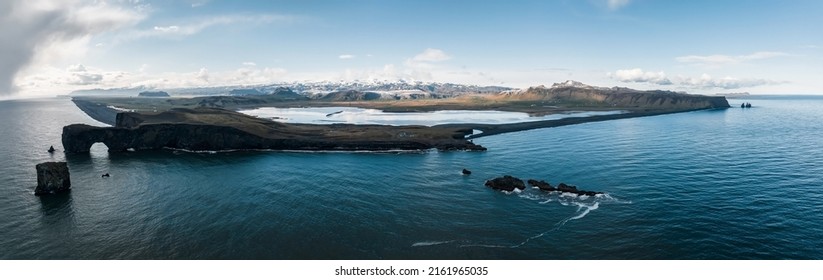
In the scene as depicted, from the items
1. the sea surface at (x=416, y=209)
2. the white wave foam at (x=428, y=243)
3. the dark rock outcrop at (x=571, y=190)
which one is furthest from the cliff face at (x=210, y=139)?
the white wave foam at (x=428, y=243)

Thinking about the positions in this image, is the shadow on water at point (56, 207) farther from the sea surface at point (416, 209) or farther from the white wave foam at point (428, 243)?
the white wave foam at point (428, 243)

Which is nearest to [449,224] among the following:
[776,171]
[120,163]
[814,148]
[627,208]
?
[627,208]

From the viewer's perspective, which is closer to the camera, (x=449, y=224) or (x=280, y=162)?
(x=449, y=224)

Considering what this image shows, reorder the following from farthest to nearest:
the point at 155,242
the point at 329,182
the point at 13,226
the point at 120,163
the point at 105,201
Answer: the point at 120,163 → the point at 329,182 → the point at 105,201 → the point at 13,226 → the point at 155,242

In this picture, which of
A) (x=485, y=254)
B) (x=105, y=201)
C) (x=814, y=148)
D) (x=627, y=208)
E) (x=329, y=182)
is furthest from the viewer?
(x=814, y=148)

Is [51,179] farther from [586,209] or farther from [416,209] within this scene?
[586,209]

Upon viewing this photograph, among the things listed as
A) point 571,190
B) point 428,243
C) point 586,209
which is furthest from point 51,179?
point 571,190

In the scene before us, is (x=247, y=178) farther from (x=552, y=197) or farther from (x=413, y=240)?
(x=552, y=197)
